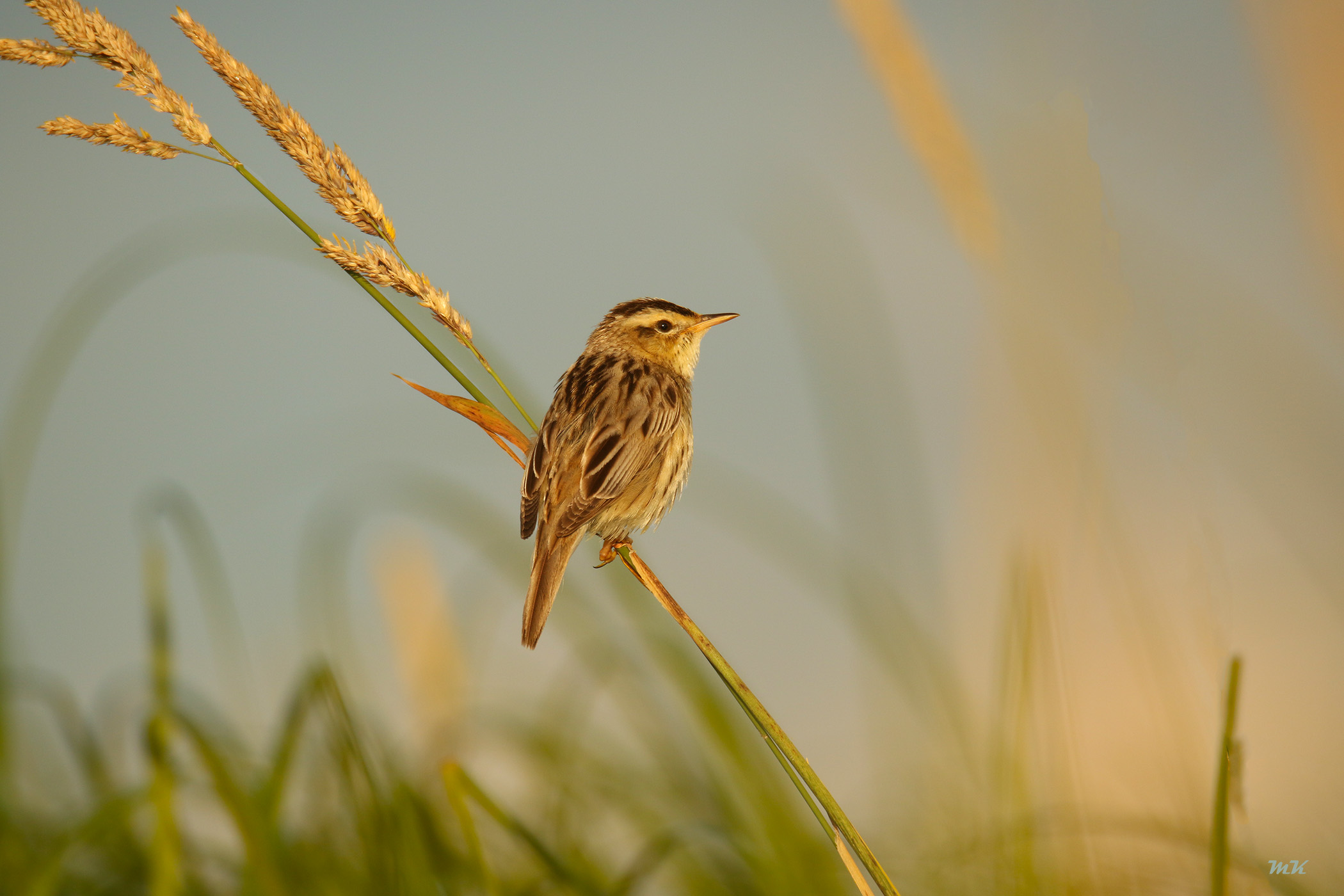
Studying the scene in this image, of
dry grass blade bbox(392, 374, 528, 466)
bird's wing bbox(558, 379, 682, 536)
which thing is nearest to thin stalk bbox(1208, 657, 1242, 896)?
dry grass blade bbox(392, 374, 528, 466)

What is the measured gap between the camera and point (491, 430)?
7.18 feet

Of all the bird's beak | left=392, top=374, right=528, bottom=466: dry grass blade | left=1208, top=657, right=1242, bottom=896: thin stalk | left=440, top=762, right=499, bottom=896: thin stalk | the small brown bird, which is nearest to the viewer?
left=1208, top=657, right=1242, bottom=896: thin stalk

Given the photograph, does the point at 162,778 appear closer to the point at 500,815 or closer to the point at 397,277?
the point at 500,815

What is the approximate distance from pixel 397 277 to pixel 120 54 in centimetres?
73

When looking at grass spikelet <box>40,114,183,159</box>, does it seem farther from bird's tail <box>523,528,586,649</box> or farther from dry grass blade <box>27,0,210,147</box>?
bird's tail <box>523,528,586,649</box>

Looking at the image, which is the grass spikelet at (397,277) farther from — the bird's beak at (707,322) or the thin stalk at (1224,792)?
the bird's beak at (707,322)

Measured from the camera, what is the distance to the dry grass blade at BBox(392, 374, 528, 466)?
2.11 meters

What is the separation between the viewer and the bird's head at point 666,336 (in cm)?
413

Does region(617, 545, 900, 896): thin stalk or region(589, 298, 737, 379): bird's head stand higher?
region(589, 298, 737, 379): bird's head

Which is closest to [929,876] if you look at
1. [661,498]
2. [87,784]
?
[661,498]

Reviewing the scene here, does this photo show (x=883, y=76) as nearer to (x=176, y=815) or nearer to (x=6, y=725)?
(x=176, y=815)

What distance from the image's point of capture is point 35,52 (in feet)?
5.95

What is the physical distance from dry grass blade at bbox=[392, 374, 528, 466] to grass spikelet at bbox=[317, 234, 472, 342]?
0.21 metres

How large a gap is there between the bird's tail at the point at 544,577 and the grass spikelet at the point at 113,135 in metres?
1.53
